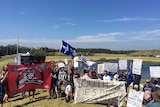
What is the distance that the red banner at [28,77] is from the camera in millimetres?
12547

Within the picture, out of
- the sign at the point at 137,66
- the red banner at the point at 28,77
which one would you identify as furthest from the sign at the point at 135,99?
the red banner at the point at 28,77

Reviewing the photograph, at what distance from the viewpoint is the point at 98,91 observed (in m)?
12.6

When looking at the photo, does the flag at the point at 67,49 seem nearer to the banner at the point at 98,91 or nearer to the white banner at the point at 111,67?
the white banner at the point at 111,67

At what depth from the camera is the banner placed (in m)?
12.0

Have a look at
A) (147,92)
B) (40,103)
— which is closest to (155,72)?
(147,92)

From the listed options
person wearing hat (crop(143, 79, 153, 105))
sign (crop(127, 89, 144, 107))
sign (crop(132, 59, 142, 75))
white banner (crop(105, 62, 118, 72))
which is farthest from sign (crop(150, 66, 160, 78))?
sign (crop(127, 89, 144, 107))

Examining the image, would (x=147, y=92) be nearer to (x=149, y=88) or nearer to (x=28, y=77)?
(x=149, y=88)

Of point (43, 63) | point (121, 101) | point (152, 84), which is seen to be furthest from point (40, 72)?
point (152, 84)

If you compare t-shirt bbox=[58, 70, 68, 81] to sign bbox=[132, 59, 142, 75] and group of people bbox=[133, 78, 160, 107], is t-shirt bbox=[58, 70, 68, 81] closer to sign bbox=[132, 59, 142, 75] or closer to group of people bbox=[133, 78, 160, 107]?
group of people bbox=[133, 78, 160, 107]

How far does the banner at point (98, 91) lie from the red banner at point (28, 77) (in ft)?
5.96

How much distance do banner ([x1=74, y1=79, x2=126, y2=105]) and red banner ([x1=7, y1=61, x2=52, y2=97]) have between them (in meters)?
1.82

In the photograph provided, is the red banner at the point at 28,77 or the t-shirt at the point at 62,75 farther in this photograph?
the t-shirt at the point at 62,75

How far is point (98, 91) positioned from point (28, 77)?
3606 mm

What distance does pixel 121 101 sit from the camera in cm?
1186
